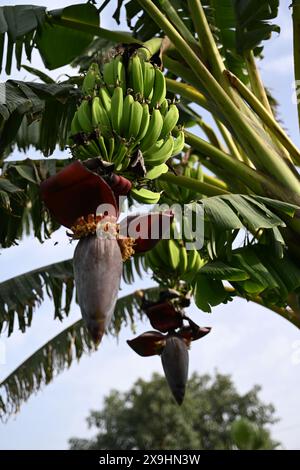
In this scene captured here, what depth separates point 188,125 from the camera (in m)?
3.00

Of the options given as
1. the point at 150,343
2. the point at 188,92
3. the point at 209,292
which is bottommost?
the point at 150,343

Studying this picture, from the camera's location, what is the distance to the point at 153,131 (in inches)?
65.2

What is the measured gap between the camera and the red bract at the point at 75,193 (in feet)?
4.52

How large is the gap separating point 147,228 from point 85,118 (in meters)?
0.30

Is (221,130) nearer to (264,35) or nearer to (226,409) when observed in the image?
(264,35)

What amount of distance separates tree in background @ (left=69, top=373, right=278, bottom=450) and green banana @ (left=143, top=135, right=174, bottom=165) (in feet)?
37.8

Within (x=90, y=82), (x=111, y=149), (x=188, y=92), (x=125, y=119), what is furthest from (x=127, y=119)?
(x=188, y=92)

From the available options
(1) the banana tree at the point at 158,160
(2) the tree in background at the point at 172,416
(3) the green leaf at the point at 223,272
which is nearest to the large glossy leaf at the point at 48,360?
(1) the banana tree at the point at 158,160

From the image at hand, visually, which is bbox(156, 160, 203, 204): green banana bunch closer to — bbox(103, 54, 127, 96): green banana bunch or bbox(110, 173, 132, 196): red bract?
bbox(103, 54, 127, 96): green banana bunch

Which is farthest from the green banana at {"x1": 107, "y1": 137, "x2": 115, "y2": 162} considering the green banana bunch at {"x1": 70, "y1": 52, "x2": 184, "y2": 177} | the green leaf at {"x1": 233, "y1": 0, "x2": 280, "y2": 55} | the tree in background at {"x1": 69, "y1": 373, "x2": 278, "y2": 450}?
the tree in background at {"x1": 69, "y1": 373, "x2": 278, "y2": 450}

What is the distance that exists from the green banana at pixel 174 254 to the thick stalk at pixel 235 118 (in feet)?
1.61

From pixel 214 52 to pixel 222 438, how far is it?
13.0 meters

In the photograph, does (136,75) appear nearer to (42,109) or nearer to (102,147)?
(102,147)
